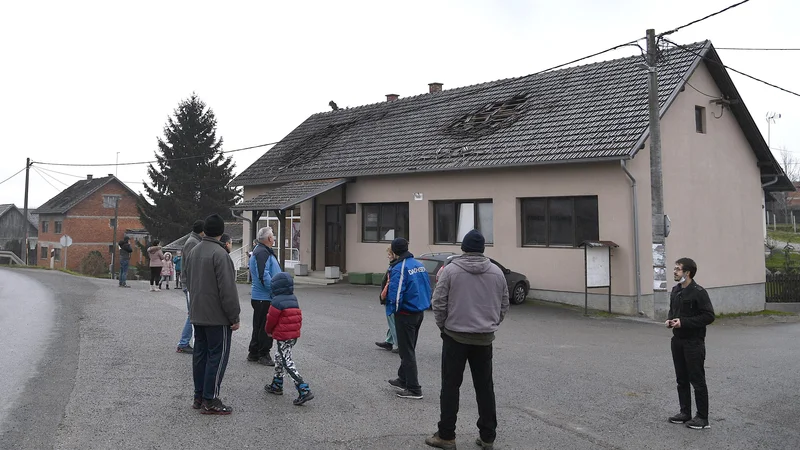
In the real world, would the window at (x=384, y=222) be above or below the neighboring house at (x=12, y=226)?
below

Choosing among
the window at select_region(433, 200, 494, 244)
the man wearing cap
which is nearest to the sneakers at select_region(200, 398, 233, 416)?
the man wearing cap

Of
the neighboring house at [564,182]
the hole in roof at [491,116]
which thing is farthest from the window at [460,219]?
the hole in roof at [491,116]

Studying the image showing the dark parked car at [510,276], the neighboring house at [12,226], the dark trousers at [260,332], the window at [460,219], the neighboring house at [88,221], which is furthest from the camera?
the neighboring house at [12,226]

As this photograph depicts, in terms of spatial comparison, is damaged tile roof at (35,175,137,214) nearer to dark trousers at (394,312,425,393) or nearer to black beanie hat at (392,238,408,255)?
black beanie hat at (392,238,408,255)

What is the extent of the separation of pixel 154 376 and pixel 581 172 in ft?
41.4

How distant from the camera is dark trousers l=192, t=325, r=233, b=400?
642 centimetres

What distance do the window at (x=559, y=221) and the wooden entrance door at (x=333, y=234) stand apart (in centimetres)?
787

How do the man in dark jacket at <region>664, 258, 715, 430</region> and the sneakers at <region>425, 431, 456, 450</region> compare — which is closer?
the sneakers at <region>425, 431, 456, 450</region>

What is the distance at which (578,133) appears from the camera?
17.7 m

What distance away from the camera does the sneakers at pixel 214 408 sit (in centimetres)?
641

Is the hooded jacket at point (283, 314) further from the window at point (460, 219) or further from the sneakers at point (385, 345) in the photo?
the window at point (460, 219)

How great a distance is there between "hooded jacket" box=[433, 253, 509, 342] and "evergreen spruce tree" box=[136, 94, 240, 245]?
1697 inches

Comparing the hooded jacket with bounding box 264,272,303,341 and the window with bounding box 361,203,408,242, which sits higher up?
the window with bounding box 361,203,408,242

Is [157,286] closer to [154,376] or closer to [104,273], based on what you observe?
[154,376]
